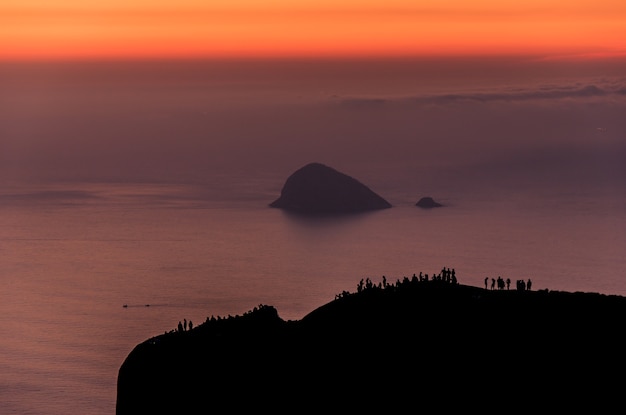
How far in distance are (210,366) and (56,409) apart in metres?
62.1

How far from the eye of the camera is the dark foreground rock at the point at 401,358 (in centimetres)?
5772

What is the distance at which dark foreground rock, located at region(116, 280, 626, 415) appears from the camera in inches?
2272

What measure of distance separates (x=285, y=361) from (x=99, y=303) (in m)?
129

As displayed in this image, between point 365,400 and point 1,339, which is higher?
point 1,339

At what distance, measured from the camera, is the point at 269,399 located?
63.9m

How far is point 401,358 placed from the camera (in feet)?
203

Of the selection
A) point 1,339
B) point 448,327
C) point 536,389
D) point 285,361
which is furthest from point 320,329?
point 1,339

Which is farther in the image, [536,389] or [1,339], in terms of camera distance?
[1,339]

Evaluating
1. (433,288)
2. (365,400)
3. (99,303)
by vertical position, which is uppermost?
(99,303)

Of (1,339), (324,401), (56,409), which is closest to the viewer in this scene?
(324,401)

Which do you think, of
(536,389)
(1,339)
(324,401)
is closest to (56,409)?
(1,339)

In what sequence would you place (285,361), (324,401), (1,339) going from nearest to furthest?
(324,401), (285,361), (1,339)

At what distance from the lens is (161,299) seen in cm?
18988

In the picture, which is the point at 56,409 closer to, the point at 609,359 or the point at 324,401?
the point at 324,401
